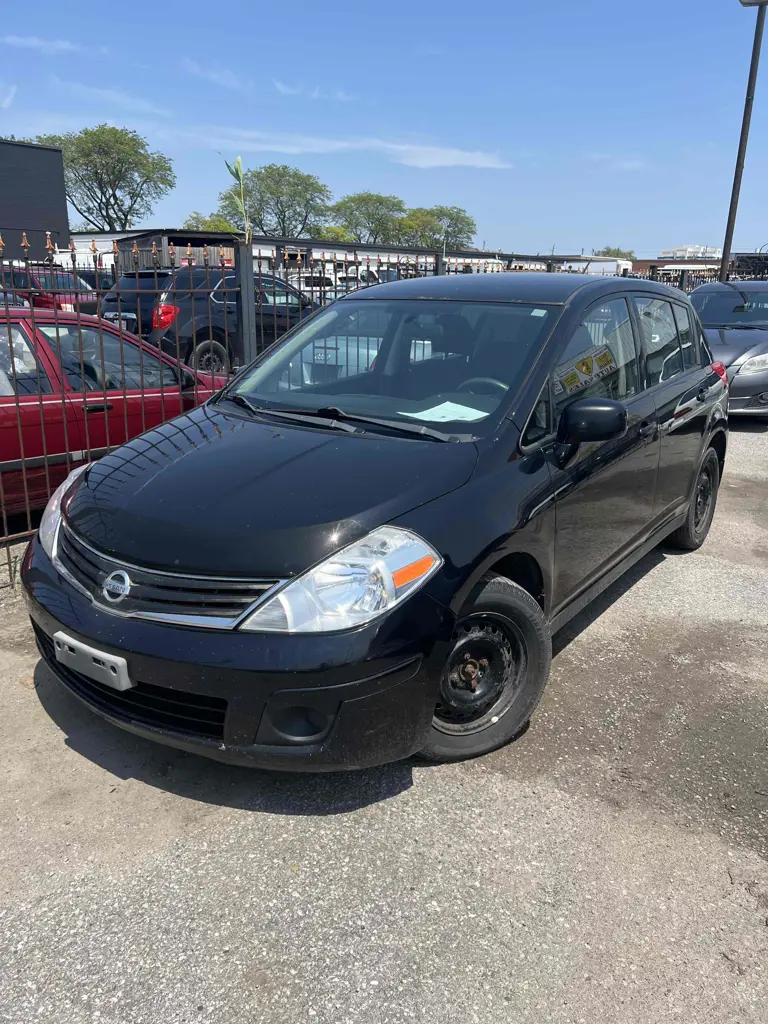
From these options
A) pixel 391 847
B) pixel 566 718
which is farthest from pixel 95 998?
pixel 566 718

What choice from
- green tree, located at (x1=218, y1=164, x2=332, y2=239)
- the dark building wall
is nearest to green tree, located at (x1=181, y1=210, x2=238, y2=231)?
green tree, located at (x1=218, y1=164, x2=332, y2=239)

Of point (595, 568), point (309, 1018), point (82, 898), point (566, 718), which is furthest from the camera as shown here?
point (595, 568)

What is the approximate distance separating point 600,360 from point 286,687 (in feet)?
7.25

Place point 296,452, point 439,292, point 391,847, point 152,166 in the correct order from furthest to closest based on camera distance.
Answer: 1. point 152,166
2. point 439,292
3. point 296,452
4. point 391,847

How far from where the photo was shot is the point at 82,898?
2.26 metres

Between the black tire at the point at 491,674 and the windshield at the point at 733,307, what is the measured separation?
882cm

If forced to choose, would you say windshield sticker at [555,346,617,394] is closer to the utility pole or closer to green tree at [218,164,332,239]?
the utility pole

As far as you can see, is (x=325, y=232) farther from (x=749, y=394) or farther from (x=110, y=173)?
(x=749, y=394)

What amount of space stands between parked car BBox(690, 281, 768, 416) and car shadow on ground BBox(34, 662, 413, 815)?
8.09 metres

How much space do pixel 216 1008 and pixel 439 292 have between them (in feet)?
10.2

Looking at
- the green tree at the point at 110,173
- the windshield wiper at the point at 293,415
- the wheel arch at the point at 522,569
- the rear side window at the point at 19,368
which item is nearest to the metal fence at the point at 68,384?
the rear side window at the point at 19,368

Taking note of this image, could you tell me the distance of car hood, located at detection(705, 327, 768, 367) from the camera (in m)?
9.25

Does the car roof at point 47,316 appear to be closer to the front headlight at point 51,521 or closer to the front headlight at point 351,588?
the front headlight at point 51,521

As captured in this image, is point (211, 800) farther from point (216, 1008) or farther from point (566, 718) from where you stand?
point (566, 718)
